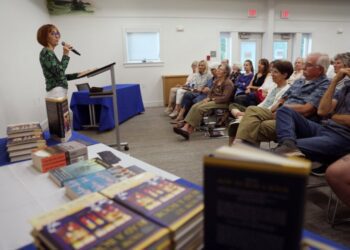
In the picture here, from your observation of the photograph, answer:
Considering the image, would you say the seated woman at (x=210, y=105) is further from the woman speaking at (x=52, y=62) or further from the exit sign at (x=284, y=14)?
the exit sign at (x=284, y=14)

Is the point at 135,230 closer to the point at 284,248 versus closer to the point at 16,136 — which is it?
the point at 284,248

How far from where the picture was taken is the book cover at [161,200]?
26.3 inches

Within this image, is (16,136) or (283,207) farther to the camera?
(16,136)

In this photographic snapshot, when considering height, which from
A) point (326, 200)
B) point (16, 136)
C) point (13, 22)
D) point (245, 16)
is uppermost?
point (245, 16)

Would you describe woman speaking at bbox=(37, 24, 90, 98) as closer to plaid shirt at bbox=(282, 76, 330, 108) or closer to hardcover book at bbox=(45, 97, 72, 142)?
hardcover book at bbox=(45, 97, 72, 142)

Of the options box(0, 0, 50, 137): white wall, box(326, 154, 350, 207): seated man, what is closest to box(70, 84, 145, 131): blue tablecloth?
box(0, 0, 50, 137): white wall

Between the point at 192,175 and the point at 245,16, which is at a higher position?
the point at 245,16

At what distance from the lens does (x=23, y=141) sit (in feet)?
5.21

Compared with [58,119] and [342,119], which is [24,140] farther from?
[342,119]

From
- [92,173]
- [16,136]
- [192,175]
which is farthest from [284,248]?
[192,175]

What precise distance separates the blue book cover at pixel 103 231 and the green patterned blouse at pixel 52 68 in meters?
2.37

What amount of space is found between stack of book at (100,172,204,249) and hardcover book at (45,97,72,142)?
114 centimetres

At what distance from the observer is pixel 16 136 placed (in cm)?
165

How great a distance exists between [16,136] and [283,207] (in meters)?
1.67
